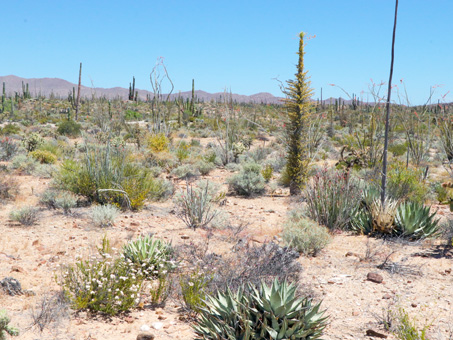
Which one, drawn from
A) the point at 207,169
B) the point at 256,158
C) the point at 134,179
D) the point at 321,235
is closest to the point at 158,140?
the point at 207,169

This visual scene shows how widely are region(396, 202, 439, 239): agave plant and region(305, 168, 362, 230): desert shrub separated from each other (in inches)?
33.3

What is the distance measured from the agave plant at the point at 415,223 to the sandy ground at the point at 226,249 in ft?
1.01

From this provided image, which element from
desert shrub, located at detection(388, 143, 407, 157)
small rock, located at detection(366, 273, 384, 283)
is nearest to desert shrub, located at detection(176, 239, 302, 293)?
small rock, located at detection(366, 273, 384, 283)

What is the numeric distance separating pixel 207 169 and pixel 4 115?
26263 mm

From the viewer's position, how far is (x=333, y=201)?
7695 mm

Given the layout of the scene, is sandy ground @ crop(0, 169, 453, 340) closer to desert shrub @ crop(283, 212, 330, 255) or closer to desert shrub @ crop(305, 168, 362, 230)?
desert shrub @ crop(283, 212, 330, 255)

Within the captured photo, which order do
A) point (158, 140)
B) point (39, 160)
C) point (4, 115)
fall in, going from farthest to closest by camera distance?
1. point (4, 115)
2. point (158, 140)
3. point (39, 160)

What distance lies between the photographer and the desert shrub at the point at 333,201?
25.1ft

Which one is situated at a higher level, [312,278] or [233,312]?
[233,312]

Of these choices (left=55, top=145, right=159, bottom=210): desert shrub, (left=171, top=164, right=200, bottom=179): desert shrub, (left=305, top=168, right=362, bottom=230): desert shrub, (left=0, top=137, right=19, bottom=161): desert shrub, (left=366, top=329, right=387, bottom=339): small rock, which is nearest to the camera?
(left=366, top=329, right=387, bottom=339): small rock

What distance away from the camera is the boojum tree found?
11.5m

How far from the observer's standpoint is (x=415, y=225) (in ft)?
23.7

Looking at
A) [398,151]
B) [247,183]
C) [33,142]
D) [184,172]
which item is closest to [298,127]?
[247,183]

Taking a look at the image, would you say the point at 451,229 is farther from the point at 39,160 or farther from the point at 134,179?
the point at 39,160
